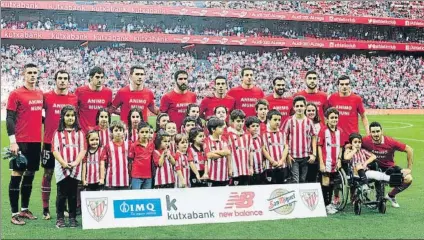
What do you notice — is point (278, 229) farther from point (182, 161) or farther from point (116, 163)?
point (116, 163)

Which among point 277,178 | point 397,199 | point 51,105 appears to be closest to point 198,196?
point 277,178

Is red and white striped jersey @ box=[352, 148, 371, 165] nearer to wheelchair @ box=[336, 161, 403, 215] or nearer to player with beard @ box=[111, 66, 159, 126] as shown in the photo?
wheelchair @ box=[336, 161, 403, 215]

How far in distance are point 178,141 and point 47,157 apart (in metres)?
1.43

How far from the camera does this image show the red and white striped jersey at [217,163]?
19.4ft

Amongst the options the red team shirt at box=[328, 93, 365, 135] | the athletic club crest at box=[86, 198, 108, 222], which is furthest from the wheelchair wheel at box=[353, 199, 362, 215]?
the athletic club crest at box=[86, 198, 108, 222]

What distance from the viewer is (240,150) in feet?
20.0

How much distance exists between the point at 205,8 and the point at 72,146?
25.9 metres

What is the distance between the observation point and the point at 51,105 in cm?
588

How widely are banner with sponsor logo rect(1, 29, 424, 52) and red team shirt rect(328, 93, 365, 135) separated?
76.4 ft

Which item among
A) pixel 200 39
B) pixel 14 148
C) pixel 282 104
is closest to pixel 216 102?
pixel 282 104

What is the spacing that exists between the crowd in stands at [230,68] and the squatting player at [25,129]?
19.3 m

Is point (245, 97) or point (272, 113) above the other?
point (245, 97)

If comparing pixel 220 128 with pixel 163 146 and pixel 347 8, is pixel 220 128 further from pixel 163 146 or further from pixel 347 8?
pixel 347 8

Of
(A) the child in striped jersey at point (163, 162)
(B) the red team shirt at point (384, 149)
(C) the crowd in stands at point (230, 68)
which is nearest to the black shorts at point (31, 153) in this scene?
(A) the child in striped jersey at point (163, 162)
